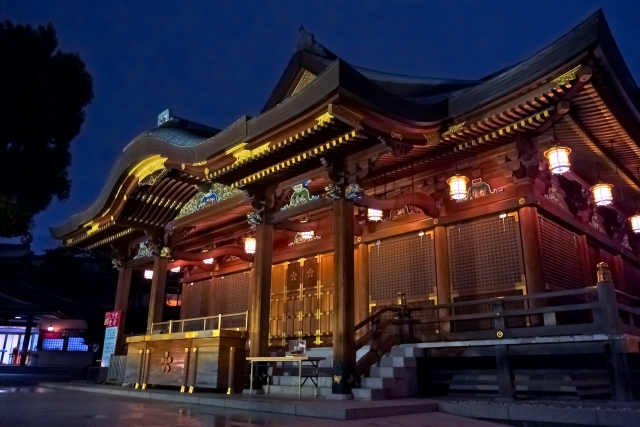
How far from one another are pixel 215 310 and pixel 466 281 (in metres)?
10.2

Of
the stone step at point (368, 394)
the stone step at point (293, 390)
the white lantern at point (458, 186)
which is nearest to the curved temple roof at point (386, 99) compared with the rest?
the white lantern at point (458, 186)

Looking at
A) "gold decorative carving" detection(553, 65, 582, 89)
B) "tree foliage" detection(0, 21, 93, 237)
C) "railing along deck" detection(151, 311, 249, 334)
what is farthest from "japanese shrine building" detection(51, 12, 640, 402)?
"tree foliage" detection(0, 21, 93, 237)

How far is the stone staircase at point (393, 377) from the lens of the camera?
794cm

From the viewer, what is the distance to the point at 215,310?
57.1ft

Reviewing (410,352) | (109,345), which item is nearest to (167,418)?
(410,352)

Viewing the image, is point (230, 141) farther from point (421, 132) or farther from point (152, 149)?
point (421, 132)

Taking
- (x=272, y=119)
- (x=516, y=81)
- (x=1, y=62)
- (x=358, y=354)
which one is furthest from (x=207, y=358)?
(x=1, y=62)

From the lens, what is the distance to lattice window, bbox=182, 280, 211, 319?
18.0m

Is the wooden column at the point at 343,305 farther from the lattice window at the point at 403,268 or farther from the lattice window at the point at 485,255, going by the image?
the lattice window at the point at 485,255

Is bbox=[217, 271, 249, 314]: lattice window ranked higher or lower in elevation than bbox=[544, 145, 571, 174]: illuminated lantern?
lower

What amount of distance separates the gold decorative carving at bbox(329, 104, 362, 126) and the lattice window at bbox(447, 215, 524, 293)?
4086mm

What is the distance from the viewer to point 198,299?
1836 cm

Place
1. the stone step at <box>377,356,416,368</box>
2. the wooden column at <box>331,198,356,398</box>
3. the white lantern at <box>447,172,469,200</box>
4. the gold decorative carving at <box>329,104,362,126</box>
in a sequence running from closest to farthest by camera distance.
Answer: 1. the gold decorative carving at <box>329,104,362,126</box>
2. the wooden column at <box>331,198,356,398</box>
3. the stone step at <box>377,356,416,368</box>
4. the white lantern at <box>447,172,469,200</box>

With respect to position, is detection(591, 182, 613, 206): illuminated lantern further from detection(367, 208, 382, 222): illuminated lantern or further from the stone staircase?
the stone staircase
